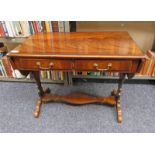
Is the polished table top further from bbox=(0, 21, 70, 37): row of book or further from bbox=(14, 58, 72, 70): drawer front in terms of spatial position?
bbox=(0, 21, 70, 37): row of book

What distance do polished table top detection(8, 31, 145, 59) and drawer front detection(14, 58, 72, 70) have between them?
0.06 meters

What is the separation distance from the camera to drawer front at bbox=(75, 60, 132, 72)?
964 millimetres

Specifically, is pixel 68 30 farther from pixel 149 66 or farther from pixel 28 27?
pixel 149 66

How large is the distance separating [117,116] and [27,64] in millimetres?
998

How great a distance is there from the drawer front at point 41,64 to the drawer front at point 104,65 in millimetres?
88

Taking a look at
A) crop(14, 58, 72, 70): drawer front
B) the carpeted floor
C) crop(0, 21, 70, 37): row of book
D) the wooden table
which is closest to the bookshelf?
crop(0, 21, 70, 37): row of book

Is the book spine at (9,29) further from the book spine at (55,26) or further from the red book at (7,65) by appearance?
the book spine at (55,26)

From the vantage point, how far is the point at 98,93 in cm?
174

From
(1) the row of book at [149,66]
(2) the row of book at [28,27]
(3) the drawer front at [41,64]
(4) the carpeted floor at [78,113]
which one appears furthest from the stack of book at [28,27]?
(1) the row of book at [149,66]

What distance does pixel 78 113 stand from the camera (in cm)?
149

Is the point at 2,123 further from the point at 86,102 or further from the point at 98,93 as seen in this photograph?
the point at 98,93

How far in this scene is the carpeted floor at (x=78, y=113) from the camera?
4.41 feet

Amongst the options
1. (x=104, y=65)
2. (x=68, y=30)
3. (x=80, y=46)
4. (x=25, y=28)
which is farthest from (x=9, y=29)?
(x=104, y=65)
